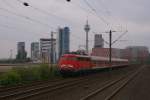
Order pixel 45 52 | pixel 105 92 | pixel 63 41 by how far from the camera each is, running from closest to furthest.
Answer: pixel 105 92 < pixel 45 52 < pixel 63 41

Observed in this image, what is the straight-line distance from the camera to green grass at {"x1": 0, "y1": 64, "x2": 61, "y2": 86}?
32.3 metres

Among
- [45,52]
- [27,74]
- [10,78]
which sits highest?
[45,52]

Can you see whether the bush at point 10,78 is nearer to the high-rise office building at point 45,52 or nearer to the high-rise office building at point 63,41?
the high-rise office building at point 45,52

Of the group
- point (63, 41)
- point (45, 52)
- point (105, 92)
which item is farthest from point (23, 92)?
point (63, 41)

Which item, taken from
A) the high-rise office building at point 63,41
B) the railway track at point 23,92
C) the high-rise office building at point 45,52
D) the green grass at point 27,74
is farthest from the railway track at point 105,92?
the high-rise office building at point 63,41

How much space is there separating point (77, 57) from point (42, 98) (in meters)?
26.0

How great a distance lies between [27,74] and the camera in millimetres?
38094

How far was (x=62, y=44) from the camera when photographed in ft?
475

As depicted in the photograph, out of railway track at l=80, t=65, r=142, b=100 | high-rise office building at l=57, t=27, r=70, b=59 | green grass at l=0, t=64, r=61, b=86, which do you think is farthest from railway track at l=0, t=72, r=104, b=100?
high-rise office building at l=57, t=27, r=70, b=59

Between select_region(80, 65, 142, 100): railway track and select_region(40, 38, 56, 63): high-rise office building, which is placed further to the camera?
select_region(40, 38, 56, 63): high-rise office building

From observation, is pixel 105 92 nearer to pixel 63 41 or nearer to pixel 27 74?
pixel 27 74

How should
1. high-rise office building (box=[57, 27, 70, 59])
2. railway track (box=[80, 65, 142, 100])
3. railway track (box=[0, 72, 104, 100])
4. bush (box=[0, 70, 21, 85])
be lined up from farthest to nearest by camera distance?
high-rise office building (box=[57, 27, 70, 59]) → bush (box=[0, 70, 21, 85]) → railway track (box=[80, 65, 142, 100]) → railway track (box=[0, 72, 104, 100])

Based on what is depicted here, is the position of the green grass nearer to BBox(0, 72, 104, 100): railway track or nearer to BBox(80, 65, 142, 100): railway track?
BBox(0, 72, 104, 100): railway track

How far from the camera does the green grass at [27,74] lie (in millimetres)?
32344
